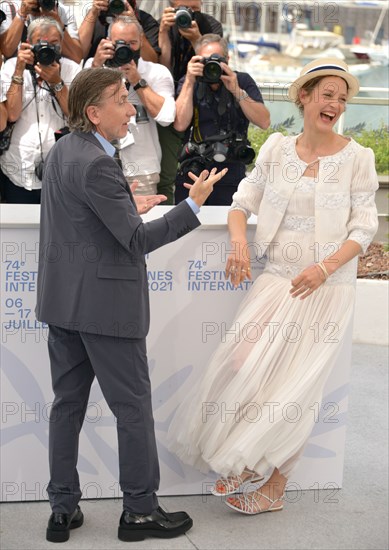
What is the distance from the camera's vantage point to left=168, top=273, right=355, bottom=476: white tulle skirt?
4.35 meters

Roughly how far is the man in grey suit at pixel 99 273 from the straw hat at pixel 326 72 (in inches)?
28.7

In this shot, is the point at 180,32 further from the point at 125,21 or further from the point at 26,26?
the point at 26,26

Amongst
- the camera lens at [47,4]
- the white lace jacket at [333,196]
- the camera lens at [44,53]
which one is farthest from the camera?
the camera lens at [47,4]

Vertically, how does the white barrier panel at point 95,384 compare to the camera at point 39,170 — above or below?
below

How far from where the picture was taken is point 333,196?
14.1 ft

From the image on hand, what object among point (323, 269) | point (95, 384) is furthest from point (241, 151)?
point (95, 384)

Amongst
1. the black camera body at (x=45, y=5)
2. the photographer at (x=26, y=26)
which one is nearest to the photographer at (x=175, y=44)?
the photographer at (x=26, y=26)

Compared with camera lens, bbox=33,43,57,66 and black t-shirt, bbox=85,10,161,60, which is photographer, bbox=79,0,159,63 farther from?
camera lens, bbox=33,43,57,66

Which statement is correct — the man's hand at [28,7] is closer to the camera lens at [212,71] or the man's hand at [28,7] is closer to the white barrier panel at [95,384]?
the camera lens at [212,71]

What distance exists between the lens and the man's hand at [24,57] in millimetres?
5453

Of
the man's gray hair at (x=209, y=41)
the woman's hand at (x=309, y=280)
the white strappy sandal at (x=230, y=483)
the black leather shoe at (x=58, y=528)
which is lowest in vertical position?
the black leather shoe at (x=58, y=528)

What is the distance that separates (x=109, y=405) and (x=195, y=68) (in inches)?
87.3

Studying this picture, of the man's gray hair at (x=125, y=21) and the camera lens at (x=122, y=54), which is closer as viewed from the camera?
the camera lens at (x=122, y=54)

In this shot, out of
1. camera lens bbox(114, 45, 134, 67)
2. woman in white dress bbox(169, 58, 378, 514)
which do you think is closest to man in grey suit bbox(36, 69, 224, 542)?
woman in white dress bbox(169, 58, 378, 514)
